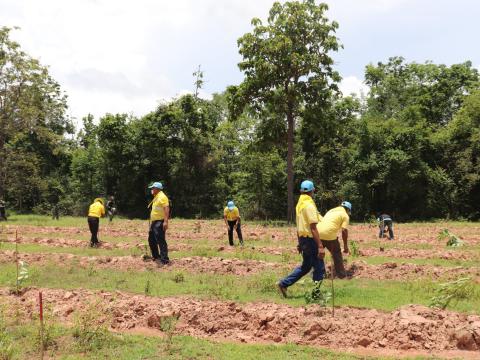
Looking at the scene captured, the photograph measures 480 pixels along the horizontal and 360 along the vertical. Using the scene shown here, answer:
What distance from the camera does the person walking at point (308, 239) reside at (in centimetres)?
764

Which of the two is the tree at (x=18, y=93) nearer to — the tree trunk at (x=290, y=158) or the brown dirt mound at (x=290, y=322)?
the tree trunk at (x=290, y=158)

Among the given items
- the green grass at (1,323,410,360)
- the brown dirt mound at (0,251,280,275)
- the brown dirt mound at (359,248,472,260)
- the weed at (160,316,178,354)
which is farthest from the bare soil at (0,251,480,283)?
the green grass at (1,323,410,360)

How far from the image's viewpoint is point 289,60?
24656 mm

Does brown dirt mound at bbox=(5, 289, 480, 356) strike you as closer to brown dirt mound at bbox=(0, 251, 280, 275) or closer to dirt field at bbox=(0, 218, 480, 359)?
dirt field at bbox=(0, 218, 480, 359)

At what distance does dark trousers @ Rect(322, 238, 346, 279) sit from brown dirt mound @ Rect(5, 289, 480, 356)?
201 centimetres

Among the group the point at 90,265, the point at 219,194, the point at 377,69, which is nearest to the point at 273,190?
the point at 219,194

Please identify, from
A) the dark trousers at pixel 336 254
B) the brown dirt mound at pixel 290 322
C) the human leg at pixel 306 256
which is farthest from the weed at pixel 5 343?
the dark trousers at pixel 336 254

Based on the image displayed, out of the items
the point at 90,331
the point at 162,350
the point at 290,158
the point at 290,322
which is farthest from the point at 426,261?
the point at 290,158

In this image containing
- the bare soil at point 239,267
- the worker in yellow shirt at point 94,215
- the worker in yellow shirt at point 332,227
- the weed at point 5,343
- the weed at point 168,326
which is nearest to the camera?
the weed at point 5,343

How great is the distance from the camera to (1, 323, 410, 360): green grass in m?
5.80

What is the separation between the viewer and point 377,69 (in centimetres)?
4578

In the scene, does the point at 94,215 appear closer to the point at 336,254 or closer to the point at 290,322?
the point at 336,254

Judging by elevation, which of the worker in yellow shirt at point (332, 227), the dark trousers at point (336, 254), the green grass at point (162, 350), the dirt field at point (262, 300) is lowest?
the green grass at point (162, 350)

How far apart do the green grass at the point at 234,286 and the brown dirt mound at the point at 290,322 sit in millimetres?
582
